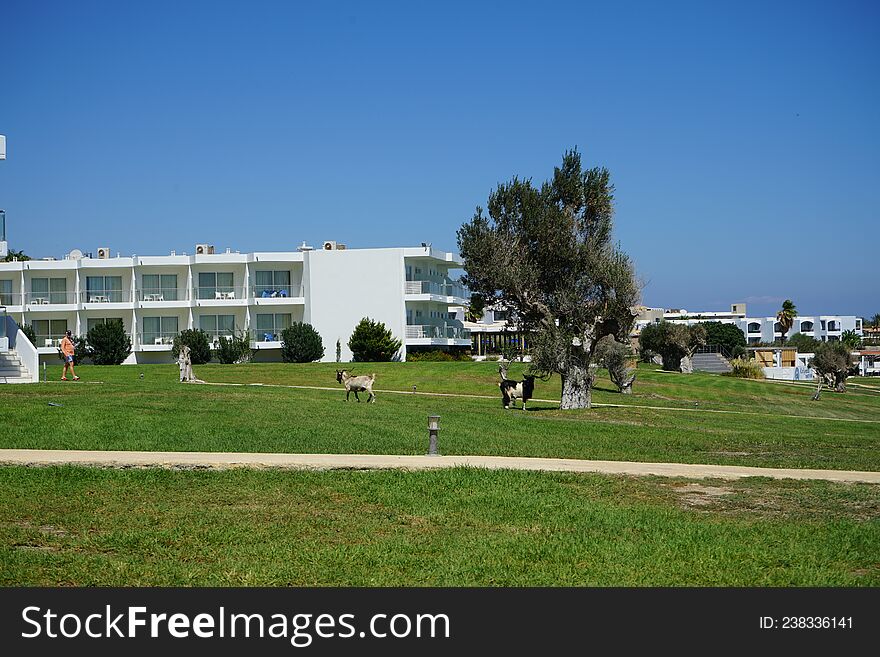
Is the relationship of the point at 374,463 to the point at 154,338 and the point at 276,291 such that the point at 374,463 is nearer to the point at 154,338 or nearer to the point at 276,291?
the point at 276,291

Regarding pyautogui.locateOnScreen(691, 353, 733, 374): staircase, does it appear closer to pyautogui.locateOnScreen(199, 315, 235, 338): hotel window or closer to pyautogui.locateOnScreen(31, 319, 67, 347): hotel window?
pyautogui.locateOnScreen(199, 315, 235, 338): hotel window

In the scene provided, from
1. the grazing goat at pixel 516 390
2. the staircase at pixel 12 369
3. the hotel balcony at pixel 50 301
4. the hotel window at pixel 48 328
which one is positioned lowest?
the grazing goat at pixel 516 390

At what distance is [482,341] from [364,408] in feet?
237

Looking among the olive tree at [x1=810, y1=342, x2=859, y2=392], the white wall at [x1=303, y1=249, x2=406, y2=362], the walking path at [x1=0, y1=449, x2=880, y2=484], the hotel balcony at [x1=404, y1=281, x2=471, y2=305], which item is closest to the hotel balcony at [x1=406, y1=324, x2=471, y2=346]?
the white wall at [x1=303, y1=249, x2=406, y2=362]

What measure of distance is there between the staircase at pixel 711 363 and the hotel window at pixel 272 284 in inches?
1334

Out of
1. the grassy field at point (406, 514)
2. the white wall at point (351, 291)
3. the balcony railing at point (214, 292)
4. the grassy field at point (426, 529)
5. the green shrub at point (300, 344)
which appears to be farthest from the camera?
the balcony railing at point (214, 292)

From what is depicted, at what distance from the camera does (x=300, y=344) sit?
61406 millimetres

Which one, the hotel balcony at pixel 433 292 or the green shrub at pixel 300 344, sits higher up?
the hotel balcony at pixel 433 292

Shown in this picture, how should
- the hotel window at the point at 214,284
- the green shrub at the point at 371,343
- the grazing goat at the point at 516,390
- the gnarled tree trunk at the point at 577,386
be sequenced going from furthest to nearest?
1. the hotel window at the point at 214,284
2. the green shrub at the point at 371,343
3. the gnarled tree trunk at the point at 577,386
4. the grazing goat at the point at 516,390

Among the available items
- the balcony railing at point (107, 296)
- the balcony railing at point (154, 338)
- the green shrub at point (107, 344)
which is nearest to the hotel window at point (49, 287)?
the balcony railing at point (107, 296)

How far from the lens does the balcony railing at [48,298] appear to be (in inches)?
2685

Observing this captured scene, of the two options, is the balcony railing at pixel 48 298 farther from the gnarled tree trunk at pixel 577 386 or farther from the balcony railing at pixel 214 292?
the gnarled tree trunk at pixel 577 386

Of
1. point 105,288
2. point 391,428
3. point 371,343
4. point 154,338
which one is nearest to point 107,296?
point 105,288

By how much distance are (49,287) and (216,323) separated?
11.4m
